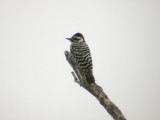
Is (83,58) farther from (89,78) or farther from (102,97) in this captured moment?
(102,97)

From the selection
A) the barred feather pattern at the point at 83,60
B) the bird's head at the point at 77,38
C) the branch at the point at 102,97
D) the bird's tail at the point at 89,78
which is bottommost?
the branch at the point at 102,97

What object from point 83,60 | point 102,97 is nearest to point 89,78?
point 83,60

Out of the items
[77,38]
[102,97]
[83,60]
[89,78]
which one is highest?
[77,38]

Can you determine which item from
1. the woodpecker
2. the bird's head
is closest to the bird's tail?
the woodpecker

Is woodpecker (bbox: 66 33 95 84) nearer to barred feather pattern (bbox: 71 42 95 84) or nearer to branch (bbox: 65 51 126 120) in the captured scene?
barred feather pattern (bbox: 71 42 95 84)

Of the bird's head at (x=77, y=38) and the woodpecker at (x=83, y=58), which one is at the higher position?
the bird's head at (x=77, y=38)

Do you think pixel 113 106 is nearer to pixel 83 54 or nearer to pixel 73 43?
pixel 83 54

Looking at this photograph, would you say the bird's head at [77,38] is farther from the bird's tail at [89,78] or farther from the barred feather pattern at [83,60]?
the bird's tail at [89,78]

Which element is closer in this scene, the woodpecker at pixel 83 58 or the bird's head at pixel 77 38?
the woodpecker at pixel 83 58

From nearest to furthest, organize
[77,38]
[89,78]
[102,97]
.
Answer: [102,97], [89,78], [77,38]

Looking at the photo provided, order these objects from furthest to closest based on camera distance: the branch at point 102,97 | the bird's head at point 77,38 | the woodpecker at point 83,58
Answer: the bird's head at point 77,38 → the woodpecker at point 83,58 → the branch at point 102,97

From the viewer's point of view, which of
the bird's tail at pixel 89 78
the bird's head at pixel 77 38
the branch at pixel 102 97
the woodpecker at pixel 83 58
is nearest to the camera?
the branch at pixel 102 97

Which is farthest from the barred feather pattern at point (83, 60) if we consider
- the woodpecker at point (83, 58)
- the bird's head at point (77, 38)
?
the bird's head at point (77, 38)
